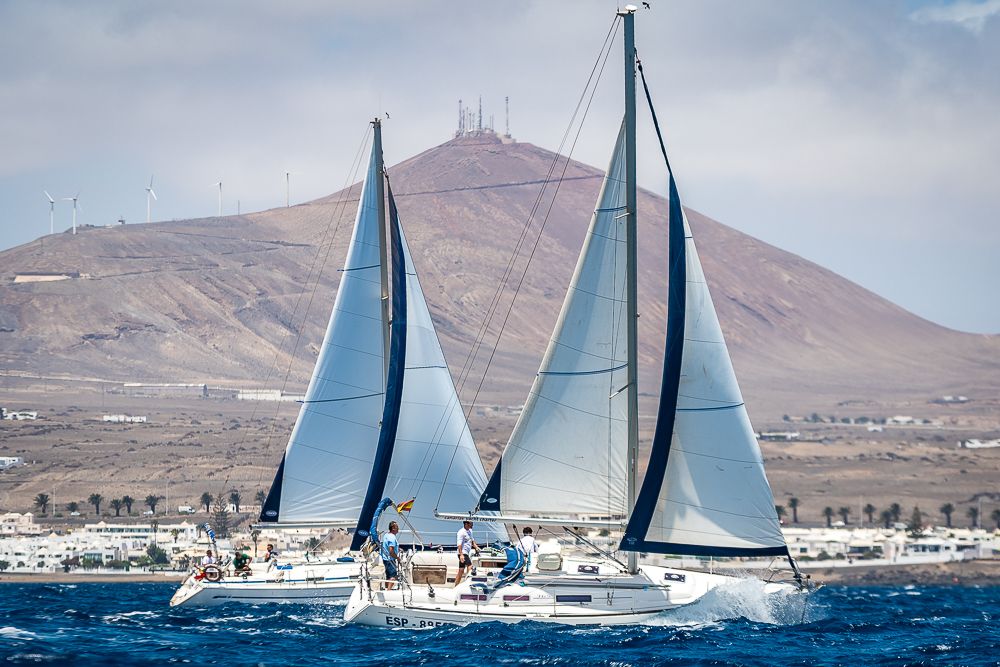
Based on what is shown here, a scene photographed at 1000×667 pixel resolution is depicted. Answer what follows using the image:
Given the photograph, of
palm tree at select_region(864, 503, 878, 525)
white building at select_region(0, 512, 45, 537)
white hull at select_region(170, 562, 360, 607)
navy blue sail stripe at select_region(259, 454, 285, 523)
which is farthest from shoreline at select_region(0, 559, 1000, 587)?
white hull at select_region(170, 562, 360, 607)

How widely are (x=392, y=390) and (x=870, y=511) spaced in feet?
399

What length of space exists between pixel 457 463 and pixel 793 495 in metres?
134

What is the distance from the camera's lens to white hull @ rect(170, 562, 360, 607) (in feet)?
142

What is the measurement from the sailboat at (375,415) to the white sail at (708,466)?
381 inches

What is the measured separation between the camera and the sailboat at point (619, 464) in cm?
3612

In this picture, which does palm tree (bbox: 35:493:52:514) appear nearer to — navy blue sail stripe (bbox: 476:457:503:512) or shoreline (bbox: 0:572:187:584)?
Answer: shoreline (bbox: 0:572:187:584)

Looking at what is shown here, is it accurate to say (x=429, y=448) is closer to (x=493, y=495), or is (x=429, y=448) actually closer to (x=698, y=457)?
(x=493, y=495)

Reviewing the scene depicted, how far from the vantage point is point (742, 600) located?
1469 inches

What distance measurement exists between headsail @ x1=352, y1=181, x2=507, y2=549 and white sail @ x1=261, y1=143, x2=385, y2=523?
105cm

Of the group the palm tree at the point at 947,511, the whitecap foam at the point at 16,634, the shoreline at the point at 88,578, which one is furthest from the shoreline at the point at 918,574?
the whitecap foam at the point at 16,634

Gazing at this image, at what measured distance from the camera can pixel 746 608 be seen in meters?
37.5

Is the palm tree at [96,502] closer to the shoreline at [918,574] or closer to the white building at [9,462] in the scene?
the white building at [9,462]

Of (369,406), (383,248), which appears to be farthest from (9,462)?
(383,248)

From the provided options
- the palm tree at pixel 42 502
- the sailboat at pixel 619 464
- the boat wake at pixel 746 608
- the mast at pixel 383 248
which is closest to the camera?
the sailboat at pixel 619 464
